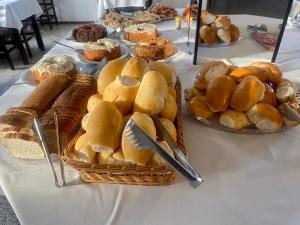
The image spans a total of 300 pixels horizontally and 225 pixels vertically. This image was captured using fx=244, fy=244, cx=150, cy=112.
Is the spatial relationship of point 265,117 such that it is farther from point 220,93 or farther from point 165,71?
point 165,71

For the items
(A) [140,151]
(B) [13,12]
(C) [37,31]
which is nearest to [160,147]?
(A) [140,151]

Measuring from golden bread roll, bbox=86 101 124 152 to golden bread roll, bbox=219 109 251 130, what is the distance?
0.73ft

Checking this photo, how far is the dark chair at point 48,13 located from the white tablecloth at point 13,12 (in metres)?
1.07

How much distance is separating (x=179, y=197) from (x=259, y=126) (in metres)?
0.23

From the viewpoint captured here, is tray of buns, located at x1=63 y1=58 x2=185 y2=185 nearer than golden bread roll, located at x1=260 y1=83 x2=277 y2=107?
Yes

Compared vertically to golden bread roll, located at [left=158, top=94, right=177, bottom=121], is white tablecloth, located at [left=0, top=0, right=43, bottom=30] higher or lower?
lower

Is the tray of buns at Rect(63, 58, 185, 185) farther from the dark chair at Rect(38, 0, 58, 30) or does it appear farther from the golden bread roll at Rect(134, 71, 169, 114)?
the dark chair at Rect(38, 0, 58, 30)

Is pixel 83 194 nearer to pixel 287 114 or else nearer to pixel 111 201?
pixel 111 201

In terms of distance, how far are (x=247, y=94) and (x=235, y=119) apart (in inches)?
2.2

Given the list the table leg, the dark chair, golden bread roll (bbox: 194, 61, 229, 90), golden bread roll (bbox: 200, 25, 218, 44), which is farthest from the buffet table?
the dark chair

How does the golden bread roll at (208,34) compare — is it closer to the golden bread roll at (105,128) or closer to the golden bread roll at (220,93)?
the golden bread roll at (220,93)

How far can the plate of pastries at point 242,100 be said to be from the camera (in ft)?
1.53

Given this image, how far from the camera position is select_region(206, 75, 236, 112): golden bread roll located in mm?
478

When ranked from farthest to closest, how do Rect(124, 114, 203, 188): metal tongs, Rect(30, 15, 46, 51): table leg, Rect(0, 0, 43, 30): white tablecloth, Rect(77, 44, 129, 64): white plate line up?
Rect(30, 15, 46, 51): table leg → Rect(0, 0, 43, 30): white tablecloth → Rect(77, 44, 129, 64): white plate → Rect(124, 114, 203, 188): metal tongs
